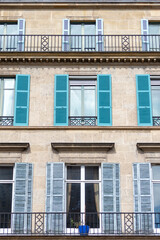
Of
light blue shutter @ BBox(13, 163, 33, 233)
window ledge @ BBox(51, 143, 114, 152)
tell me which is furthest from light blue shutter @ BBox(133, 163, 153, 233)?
light blue shutter @ BBox(13, 163, 33, 233)

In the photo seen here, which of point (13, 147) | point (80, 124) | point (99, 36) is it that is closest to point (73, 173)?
point (80, 124)

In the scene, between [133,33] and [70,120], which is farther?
[133,33]

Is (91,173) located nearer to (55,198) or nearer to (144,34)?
(55,198)

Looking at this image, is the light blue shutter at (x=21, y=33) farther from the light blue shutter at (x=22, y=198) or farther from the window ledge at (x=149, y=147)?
the window ledge at (x=149, y=147)

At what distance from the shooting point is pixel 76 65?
21.3m

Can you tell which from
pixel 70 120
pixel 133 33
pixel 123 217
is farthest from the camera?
pixel 133 33

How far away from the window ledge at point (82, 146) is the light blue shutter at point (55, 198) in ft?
2.09

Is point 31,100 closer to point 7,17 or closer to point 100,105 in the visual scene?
point 100,105

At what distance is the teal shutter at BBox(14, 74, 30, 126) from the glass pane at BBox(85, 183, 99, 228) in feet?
12.0

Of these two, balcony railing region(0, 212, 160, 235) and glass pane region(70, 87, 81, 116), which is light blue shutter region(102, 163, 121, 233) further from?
glass pane region(70, 87, 81, 116)

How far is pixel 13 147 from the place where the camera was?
19719 mm

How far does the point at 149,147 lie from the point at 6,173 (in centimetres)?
574

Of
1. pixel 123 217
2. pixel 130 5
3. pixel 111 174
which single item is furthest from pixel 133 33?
pixel 123 217

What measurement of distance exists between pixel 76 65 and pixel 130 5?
13.4ft
